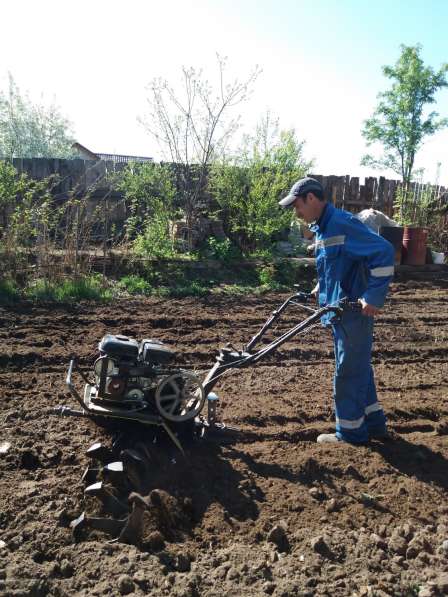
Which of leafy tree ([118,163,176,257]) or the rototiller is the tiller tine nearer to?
the rototiller

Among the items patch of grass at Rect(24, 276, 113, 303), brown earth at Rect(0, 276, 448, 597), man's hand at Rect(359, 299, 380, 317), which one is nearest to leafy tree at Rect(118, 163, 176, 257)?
patch of grass at Rect(24, 276, 113, 303)

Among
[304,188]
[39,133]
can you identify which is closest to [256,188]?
[304,188]

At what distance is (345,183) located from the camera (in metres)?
15.7

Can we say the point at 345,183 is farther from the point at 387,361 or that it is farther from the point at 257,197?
the point at 387,361

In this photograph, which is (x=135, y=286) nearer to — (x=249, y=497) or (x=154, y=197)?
(x=154, y=197)

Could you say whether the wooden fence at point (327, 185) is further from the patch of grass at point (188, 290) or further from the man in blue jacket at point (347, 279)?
the man in blue jacket at point (347, 279)

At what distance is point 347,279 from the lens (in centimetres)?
427

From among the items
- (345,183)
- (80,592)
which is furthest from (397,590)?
(345,183)

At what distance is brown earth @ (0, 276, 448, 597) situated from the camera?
292cm

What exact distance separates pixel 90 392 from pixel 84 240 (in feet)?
19.0

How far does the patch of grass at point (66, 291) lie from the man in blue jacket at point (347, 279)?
5.54 m

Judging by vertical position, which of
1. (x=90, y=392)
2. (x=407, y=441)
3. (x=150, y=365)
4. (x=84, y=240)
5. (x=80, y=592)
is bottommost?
(x=80, y=592)

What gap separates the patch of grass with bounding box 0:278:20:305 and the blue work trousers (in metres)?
6.03

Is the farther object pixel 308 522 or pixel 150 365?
pixel 150 365
